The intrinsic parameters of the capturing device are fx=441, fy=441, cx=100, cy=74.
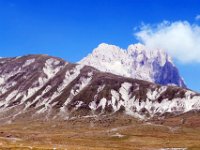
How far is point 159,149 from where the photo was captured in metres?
170

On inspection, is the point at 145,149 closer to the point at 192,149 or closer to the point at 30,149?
the point at 192,149

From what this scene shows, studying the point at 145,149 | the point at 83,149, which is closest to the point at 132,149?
the point at 145,149

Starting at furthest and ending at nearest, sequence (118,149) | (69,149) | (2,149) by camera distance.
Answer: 1. (118,149)
2. (69,149)
3. (2,149)

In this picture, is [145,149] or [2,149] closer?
[2,149]

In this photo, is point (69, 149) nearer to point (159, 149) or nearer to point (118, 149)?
point (118, 149)

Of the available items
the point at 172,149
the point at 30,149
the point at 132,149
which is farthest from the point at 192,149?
the point at 30,149

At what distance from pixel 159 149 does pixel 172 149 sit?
17.8ft

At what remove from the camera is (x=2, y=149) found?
13675cm

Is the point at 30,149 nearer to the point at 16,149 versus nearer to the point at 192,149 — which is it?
the point at 16,149

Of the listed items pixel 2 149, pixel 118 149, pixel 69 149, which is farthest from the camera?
pixel 118 149

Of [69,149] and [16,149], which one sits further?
[69,149]

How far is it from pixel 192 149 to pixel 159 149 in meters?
12.6

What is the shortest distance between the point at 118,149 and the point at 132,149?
7.48 metres

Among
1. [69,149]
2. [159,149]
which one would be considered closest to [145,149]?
[159,149]
